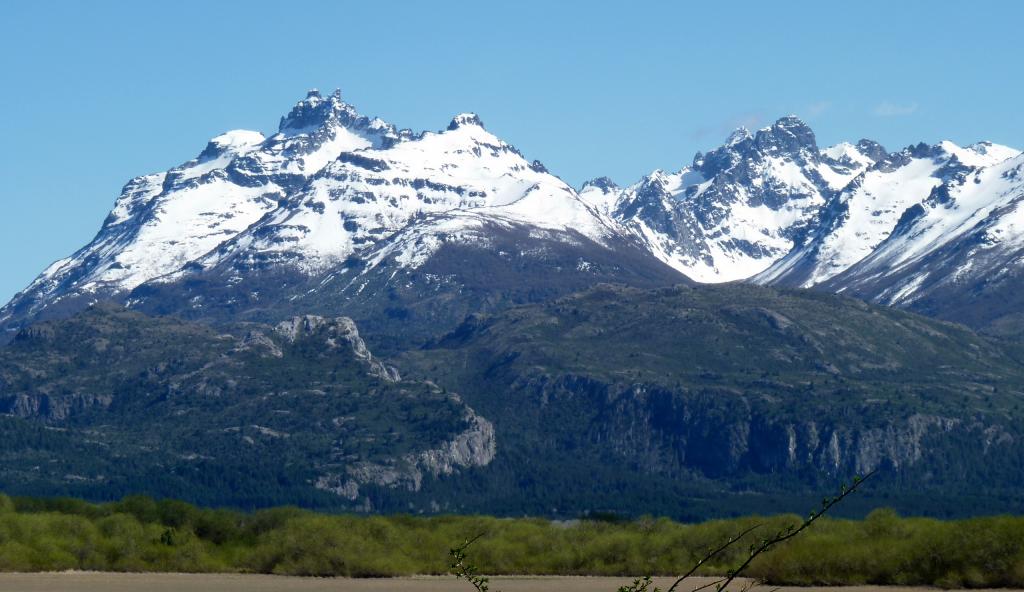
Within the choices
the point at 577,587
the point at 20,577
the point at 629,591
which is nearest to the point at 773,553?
the point at 577,587

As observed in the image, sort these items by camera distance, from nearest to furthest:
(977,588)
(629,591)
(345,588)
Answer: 1. (629,591)
2. (977,588)
3. (345,588)

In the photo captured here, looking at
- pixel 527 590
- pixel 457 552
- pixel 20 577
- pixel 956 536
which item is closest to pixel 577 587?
pixel 527 590

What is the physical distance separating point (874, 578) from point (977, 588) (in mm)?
12215

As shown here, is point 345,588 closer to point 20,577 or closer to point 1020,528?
point 20,577

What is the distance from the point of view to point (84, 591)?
185 meters

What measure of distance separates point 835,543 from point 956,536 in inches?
536

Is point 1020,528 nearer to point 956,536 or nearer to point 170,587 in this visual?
point 956,536

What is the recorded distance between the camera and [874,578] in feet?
632

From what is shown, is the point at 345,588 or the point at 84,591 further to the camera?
the point at 345,588

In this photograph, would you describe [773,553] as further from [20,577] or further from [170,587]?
[20,577]

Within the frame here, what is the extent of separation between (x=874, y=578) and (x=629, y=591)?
129300 mm

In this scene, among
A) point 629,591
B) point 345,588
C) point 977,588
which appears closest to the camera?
point 629,591

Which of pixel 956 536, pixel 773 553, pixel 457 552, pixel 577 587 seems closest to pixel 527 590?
pixel 577 587

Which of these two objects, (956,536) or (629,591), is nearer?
(629,591)
